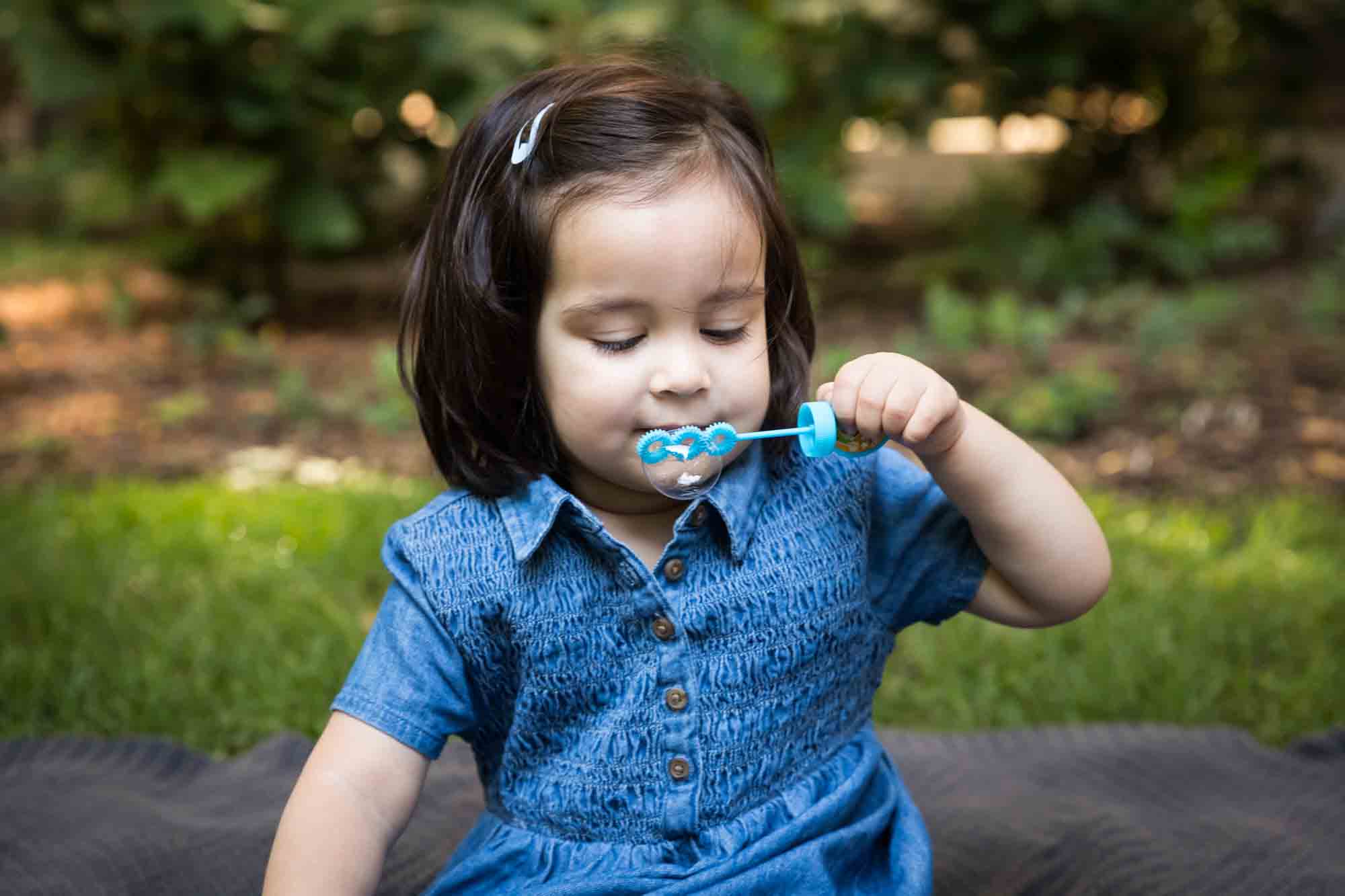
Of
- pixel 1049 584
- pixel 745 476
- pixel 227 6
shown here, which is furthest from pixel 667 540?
pixel 227 6

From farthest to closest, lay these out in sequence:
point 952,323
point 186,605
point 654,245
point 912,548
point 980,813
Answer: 1. point 952,323
2. point 186,605
3. point 980,813
4. point 912,548
5. point 654,245

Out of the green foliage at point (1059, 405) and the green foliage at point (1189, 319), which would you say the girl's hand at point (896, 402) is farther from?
the green foliage at point (1189, 319)

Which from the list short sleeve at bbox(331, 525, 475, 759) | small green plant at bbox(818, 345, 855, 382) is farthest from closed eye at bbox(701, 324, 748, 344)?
small green plant at bbox(818, 345, 855, 382)

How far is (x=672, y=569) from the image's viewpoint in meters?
1.38

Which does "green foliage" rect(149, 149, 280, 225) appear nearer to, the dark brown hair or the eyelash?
the dark brown hair

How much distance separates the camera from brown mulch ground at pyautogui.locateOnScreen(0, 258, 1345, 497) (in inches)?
133

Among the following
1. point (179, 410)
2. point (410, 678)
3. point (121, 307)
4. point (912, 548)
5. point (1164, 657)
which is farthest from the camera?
point (121, 307)

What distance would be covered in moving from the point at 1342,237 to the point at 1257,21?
881mm

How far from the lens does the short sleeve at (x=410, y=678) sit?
1.35m

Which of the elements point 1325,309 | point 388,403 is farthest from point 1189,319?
point 388,403

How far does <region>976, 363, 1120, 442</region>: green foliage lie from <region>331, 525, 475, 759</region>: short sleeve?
2.38 meters

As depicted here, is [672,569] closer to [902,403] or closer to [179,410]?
[902,403]

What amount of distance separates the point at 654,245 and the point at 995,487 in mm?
427

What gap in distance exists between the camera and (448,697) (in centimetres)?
138
